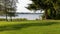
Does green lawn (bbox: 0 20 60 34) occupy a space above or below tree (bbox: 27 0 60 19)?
below

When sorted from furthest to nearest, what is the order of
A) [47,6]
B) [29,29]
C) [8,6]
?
[47,6] < [8,6] < [29,29]

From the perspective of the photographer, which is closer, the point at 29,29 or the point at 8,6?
the point at 29,29

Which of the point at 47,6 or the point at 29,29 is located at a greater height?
the point at 47,6

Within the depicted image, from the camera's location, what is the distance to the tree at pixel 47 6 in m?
50.4

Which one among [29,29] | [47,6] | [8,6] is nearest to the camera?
[29,29]

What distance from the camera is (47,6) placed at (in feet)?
177

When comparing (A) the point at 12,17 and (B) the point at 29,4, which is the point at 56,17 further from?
(A) the point at 12,17

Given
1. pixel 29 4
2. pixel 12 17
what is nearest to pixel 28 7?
pixel 29 4

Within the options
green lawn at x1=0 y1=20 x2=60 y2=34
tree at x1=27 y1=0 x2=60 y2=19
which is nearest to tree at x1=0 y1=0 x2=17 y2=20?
tree at x1=27 y1=0 x2=60 y2=19

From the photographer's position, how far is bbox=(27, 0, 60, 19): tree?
165 ft

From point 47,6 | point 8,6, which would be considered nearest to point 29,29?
point 8,6

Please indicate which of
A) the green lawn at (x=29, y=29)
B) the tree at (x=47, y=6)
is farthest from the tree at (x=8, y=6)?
the green lawn at (x=29, y=29)

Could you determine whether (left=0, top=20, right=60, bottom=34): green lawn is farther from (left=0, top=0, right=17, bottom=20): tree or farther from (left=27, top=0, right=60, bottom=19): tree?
(left=27, top=0, right=60, bottom=19): tree

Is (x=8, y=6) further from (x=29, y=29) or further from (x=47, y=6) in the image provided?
(x=29, y=29)
